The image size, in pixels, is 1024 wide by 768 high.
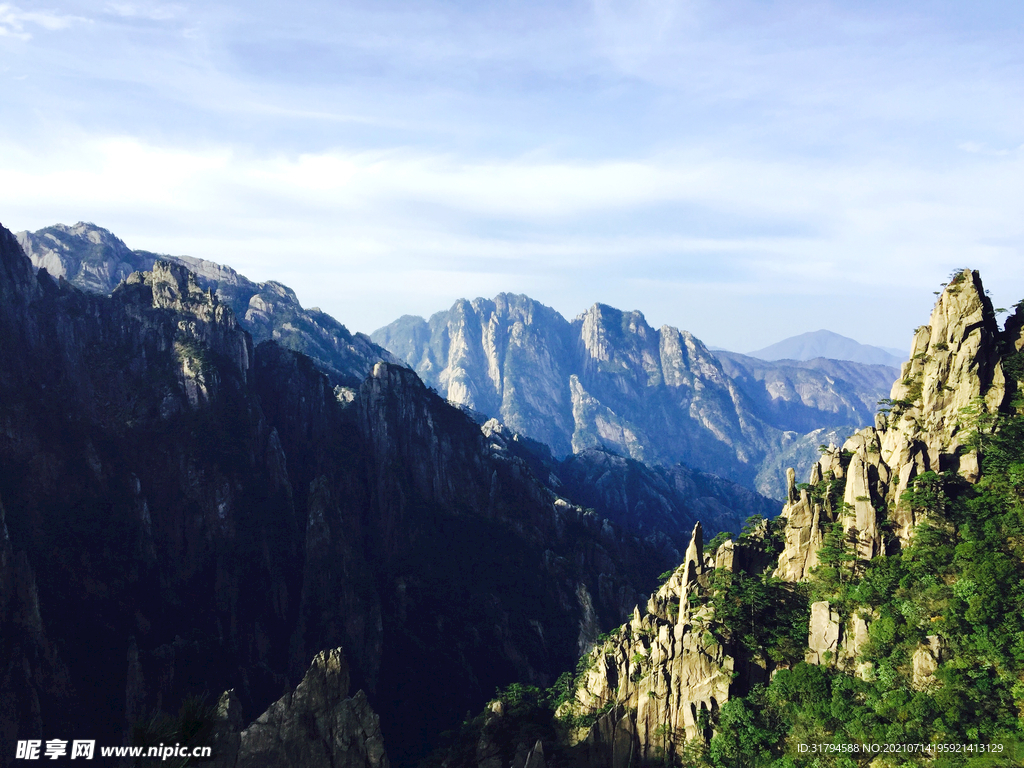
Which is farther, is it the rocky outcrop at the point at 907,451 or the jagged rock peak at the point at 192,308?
the jagged rock peak at the point at 192,308

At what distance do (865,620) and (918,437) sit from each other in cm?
2295

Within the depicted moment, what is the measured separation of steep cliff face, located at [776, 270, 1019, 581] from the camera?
7994cm

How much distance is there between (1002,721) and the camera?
62.2m

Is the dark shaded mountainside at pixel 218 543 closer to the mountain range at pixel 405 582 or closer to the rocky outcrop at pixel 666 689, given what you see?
the mountain range at pixel 405 582

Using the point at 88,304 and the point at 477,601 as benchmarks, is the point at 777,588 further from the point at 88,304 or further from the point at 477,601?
the point at 88,304

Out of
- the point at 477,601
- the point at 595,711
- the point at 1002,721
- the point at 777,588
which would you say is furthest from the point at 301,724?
the point at 477,601

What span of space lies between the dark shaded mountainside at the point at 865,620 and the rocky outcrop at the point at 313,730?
16113 millimetres

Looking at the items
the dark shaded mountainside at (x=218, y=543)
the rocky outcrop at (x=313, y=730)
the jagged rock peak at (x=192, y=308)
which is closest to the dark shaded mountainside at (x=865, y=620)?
the rocky outcrop at (x=313, y=730)

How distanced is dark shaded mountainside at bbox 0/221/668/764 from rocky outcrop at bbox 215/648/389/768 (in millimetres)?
53561

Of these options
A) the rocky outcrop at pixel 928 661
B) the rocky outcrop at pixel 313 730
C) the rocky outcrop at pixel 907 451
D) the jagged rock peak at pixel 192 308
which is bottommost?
the rocky outcrop at pixel 313 730

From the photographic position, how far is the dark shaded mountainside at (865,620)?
66562 millimetres

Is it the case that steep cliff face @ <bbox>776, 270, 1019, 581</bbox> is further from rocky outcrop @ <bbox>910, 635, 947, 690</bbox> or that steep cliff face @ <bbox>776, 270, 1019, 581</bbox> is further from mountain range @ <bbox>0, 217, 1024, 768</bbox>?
rocky outcrop @ <bbox>910, 635, 947, 690</bbox>

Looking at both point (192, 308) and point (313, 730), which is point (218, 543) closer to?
point (192, 308)

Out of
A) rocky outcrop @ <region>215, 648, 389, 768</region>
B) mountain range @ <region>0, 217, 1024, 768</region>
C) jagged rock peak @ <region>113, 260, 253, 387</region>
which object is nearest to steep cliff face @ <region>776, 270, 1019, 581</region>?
mountain range @ <region>0, 217, 1024, 768</region>
